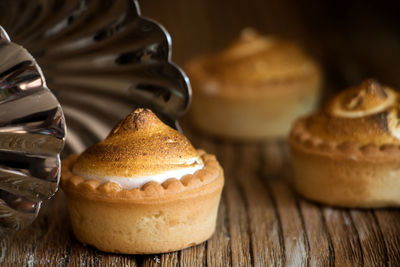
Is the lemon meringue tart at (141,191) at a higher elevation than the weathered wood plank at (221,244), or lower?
higher

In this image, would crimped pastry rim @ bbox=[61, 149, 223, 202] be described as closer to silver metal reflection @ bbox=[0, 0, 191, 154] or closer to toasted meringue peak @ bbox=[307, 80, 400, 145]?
silver metal reflection @ bbox=[0, 0, 191, 154]

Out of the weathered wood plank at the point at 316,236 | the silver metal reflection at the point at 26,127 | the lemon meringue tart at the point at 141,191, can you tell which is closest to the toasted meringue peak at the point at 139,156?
the lemon meringue tart at the point at 141,191

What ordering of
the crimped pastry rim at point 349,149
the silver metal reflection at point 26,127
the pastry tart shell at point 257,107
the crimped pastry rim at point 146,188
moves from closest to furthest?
the silver metal reflection at point 26,127 < the crimped pastry rim at point 146,188 < the crimped pastry rim at point 349,149 < the pastry tart shell at point 257,107

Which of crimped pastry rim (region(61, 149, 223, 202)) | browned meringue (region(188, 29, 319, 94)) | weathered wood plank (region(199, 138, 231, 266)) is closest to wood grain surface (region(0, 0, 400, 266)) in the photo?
weathered wood plank (region(199, 138, 231, 266))

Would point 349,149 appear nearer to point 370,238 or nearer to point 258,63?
point 370,238

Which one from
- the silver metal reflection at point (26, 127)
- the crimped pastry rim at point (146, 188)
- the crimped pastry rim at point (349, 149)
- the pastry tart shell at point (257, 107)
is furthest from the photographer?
the pastry tart shell at point (257, 107)

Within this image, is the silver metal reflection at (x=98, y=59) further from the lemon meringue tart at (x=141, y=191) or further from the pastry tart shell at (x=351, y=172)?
the pastry tart shell at (x=351, y=172)

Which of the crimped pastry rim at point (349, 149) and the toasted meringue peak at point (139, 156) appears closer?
the toasted meringue peak at point (139, 156)

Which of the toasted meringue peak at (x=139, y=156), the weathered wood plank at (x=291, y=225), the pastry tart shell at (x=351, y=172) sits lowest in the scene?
the weathered wood plank at (x=291, y=225)
